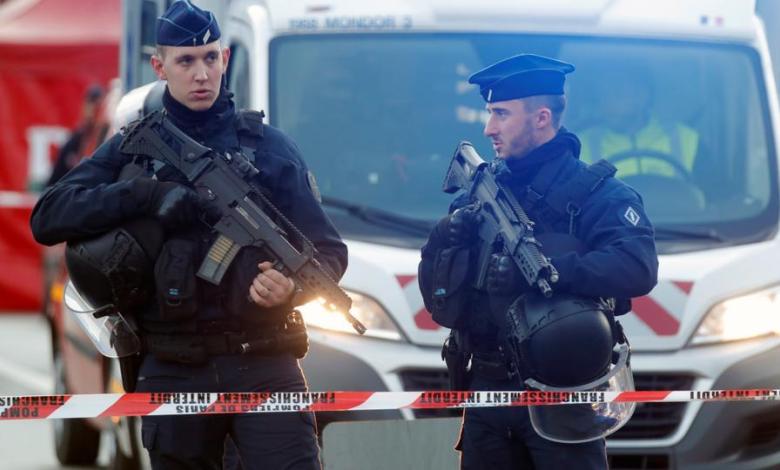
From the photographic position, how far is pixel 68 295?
5785 mm

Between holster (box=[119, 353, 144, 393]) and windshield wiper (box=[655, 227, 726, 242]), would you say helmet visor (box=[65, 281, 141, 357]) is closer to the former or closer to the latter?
holster (box=[119, 353, 144, 393])

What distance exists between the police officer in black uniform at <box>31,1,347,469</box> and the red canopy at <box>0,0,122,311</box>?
44.1 ft

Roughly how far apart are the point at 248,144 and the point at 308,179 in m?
0.20

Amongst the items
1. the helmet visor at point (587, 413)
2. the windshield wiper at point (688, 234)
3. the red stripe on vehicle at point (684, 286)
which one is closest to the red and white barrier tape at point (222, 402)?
the helmet visor at point (587, 413)

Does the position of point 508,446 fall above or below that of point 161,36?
below

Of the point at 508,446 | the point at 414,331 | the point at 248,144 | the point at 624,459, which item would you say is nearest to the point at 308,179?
the point at 248,144

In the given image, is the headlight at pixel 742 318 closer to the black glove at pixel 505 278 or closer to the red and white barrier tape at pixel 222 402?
the red and white barrier tape at pixel 222 402

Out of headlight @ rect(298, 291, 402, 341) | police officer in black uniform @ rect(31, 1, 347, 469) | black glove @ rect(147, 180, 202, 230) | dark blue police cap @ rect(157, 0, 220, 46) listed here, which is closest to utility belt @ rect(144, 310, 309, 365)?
police officer in black uniform @ rect(31, 1, 347, 469)

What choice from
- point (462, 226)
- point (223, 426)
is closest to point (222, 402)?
point (223, 426)

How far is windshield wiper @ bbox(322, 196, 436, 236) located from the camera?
23.3 feet

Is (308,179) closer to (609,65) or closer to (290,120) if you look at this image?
(290,120)

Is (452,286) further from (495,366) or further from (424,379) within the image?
(424,379)

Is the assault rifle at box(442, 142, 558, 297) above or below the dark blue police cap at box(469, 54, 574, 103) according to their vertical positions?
below

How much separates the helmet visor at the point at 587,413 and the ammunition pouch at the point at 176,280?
99cm
